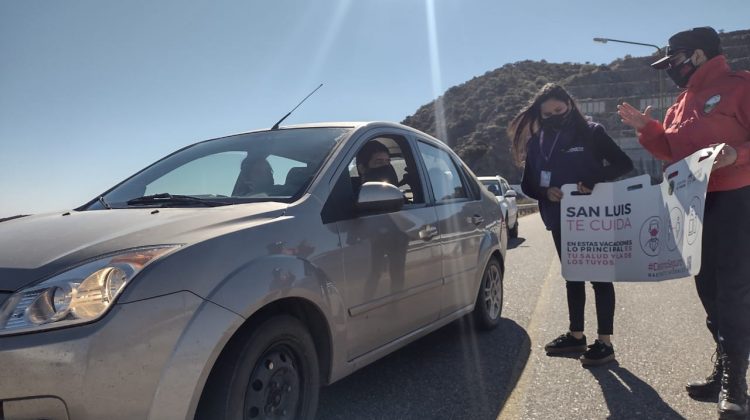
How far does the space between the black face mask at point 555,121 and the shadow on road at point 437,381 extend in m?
1.73

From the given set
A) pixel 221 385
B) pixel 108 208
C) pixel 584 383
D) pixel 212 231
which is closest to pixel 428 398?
pixel 584 383

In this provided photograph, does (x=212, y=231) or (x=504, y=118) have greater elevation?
(x=504, y=118)

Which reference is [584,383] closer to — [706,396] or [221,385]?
[706,396]

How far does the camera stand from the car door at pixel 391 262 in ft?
9.73

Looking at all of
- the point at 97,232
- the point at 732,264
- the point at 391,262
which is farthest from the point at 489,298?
the point at 97,232

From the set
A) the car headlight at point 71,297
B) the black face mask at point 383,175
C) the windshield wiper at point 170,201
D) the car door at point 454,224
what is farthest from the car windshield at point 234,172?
the car door at point 454,224

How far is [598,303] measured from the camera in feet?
13.4

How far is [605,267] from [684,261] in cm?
78

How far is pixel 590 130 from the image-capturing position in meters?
4.07

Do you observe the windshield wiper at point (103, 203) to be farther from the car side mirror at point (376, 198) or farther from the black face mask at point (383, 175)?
the black face mask at point (383, 175)

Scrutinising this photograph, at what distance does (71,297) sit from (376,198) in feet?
5.10

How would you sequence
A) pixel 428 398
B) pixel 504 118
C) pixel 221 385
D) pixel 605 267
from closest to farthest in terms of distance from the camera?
1. pixel 221 385
2. pixel 428 398
3. pixel 605 267
4. pixel 504 118

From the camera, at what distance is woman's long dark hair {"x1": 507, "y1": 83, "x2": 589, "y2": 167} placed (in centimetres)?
411

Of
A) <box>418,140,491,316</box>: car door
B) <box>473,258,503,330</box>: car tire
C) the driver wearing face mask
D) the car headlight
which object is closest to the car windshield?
the driver wearing face mask
